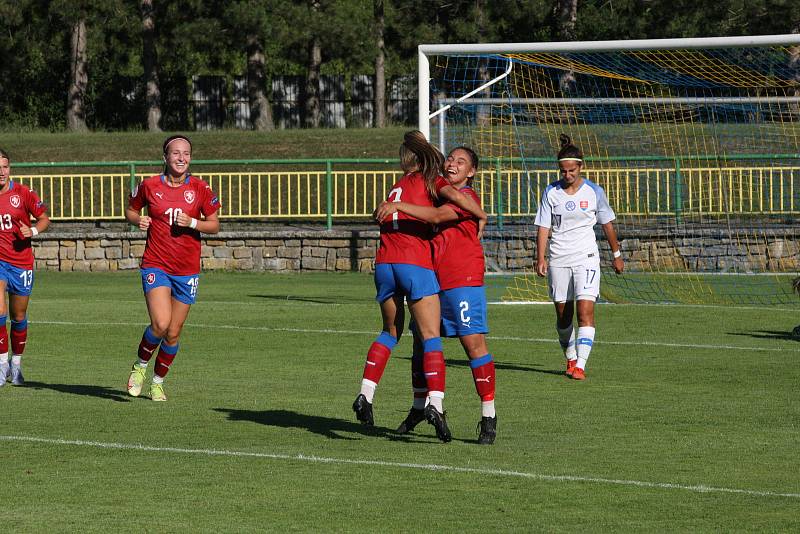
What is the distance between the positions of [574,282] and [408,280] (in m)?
4.11

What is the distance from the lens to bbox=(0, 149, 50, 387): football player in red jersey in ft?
37.0

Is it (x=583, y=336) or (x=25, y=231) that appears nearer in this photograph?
(x=25, y=231)

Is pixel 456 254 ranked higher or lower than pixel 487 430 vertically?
higher

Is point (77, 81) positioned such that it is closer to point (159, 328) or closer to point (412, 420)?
point (159, 328)

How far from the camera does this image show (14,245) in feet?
37.1

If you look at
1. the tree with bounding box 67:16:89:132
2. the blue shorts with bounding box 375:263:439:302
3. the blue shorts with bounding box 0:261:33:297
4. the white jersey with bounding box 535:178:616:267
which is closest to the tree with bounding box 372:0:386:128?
the tree with bounding box 67:16:89:132

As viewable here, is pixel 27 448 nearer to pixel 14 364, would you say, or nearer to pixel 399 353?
pixel 14 364

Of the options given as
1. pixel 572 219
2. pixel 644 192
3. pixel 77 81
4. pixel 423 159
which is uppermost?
pixel 77 81

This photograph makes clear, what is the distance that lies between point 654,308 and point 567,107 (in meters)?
4.57

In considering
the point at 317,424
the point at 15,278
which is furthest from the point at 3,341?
the point at 317,424

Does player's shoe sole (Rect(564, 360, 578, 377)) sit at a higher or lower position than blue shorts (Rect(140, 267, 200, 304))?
lower

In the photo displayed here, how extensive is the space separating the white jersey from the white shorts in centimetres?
5

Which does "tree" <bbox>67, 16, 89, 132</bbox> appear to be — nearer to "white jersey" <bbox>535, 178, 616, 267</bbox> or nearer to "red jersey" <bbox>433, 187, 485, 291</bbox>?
"white jersey" <bbox>535, 178, 616, 267</bbox>

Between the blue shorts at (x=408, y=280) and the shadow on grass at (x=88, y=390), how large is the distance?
302 centimetres
